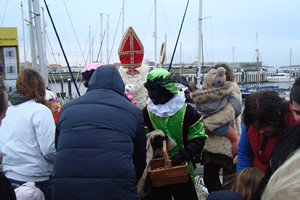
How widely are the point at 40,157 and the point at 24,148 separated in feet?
0.55

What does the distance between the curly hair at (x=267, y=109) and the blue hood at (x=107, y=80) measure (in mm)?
1043

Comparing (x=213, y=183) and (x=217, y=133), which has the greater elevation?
(x=217, y=133)

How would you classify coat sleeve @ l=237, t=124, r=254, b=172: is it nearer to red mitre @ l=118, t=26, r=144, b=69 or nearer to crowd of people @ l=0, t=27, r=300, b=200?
crowd of people @ l=0, t=27, r=300, b=200

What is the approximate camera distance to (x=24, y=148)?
2.45 m

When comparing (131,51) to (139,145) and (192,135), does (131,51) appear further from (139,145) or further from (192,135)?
(139,145)

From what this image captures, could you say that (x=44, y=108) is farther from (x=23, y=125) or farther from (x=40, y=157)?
(x=40, y=157)

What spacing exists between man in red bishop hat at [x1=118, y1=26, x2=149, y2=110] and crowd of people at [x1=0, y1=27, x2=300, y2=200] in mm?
1343

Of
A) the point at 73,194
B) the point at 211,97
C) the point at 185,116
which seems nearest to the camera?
the point at 73,194

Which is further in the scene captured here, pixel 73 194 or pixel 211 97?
pixel 211 97

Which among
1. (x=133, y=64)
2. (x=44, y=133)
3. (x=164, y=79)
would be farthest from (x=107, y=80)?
(x=133, y=64)

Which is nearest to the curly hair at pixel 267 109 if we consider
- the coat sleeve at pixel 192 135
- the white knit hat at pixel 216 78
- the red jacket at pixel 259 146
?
the red jacket at pixel 259 146

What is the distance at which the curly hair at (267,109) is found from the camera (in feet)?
6.70

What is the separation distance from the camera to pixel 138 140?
197cm

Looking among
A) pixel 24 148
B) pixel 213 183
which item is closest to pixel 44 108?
pixel 24 148
